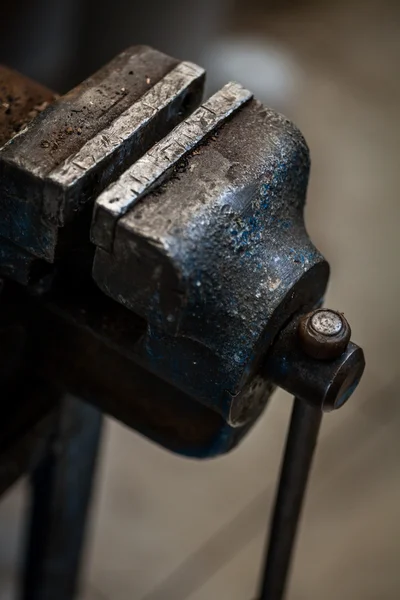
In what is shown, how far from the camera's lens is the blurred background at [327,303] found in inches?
75.6

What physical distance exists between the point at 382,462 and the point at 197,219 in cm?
152

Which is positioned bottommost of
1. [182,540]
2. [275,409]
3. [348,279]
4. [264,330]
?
[182,540]

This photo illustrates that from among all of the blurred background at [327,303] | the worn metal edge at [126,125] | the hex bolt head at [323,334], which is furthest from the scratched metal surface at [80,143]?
the blurred background at [327,303]

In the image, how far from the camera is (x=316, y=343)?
0.73 m

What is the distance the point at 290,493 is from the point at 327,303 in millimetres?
1465

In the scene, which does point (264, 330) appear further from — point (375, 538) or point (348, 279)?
point (348, 279)

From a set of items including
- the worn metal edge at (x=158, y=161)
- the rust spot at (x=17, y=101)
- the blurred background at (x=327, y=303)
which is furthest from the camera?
the blurred background at (x=327, y=303)

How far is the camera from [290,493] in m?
0.89

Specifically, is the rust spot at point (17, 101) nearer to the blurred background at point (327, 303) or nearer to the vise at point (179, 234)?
the vise at point (179, 234)

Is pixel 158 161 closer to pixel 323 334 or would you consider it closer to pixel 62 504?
pixel 323 334

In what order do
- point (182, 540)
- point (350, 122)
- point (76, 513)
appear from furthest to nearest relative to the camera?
point (350, 122)
point (182, 540)
point (76, 513)

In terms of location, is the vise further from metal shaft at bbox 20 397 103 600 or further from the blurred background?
the blurred background

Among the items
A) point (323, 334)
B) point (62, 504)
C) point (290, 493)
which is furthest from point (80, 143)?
point (62, 504)

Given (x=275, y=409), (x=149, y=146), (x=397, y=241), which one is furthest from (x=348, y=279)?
(x=149, y=146)
